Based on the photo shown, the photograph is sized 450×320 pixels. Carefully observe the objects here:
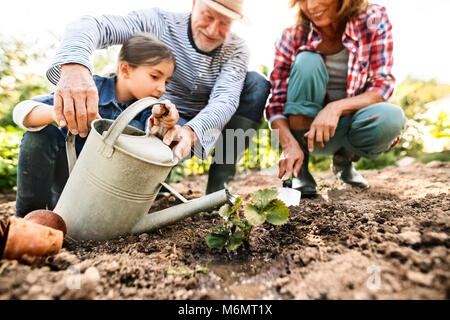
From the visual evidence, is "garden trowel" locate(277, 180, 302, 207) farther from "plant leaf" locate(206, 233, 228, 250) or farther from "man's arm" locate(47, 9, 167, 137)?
"man's arm" locate(47, 9, 167, 137)

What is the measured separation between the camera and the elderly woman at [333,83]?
1.90 meters

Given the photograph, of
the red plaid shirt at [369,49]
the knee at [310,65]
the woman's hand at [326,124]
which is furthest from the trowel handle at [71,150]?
the red plaid shirt at [369,49]

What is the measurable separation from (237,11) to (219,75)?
42 cm

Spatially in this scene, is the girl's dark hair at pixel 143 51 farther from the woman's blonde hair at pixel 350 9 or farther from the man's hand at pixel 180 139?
the woman's blonde hair at pixel 350 9

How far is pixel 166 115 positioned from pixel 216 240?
633 millimetres

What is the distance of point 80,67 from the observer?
1352 mm

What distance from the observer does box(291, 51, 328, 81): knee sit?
1977mm

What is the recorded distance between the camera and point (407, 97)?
177 inches

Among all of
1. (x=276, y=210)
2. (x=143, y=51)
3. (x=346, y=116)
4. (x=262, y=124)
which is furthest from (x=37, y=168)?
(x=262, y=124)

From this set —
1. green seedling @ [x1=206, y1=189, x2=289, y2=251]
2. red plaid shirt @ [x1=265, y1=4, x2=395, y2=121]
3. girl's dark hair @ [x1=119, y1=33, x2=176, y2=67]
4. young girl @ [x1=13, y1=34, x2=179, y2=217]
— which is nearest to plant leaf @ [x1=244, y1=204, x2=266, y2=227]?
green seedling @ [x1=206, y1=189, x2=289, y2=251]

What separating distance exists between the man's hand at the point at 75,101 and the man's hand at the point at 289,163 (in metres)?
1.12

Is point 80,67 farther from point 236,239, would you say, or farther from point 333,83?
point 333,83

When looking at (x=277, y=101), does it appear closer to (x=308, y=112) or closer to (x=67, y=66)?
(x=308, y=112)
